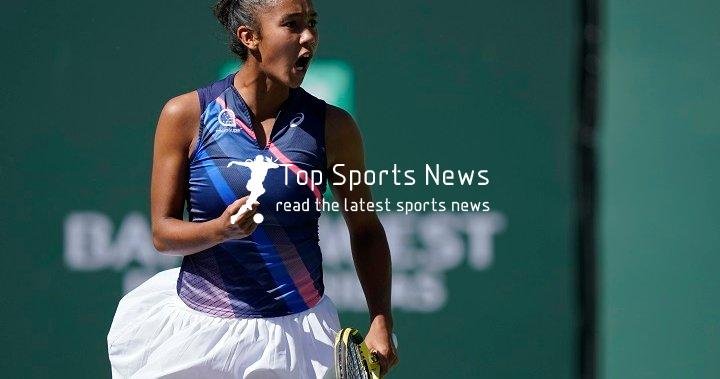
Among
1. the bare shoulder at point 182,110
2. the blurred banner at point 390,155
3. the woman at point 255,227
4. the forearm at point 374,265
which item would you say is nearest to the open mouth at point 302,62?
the woman at point 255,227

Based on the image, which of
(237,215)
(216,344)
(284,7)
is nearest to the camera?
(237,215)

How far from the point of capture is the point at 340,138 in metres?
3.05

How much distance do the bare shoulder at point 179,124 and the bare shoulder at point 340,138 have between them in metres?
0.31

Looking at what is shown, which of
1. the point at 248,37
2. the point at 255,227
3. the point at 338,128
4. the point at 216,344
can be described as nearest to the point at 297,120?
the point at 338,128

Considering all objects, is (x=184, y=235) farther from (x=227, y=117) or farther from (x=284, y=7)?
(x=284, y=7)

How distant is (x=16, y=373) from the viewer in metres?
4.70

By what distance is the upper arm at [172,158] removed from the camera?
2898 mm

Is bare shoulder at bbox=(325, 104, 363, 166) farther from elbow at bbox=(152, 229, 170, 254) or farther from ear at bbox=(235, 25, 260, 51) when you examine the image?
elbow at bbox=(152, 229, 170, 254)

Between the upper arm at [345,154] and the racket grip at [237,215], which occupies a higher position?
the upper arm at [345,154]

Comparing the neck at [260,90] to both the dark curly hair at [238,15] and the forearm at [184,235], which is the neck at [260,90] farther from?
the forearm at [184,235]

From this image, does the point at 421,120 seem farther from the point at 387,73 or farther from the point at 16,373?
the point at 16,373

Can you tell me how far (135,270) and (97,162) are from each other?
418mm

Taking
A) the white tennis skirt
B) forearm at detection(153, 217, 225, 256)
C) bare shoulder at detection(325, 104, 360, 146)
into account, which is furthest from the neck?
the white tennis skirt

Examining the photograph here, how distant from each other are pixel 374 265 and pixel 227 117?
52 cm
